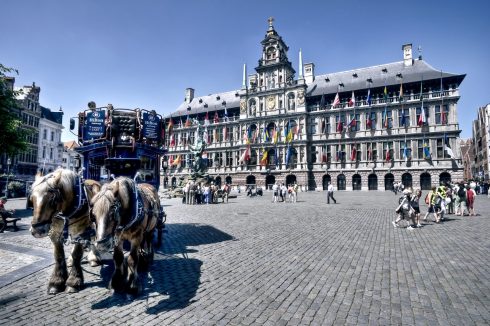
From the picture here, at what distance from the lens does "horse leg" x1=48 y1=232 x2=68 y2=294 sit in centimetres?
457

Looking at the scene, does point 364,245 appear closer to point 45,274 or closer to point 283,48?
point 45,274

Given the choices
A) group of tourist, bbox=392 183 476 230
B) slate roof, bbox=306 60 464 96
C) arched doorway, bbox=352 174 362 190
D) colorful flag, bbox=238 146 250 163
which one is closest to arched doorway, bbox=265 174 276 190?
colorful flag, bbox=238 146 250 163

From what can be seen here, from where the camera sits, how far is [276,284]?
5027mm

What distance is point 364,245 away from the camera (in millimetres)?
7988

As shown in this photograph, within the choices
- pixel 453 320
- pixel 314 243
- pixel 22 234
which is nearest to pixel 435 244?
pixel 314 243

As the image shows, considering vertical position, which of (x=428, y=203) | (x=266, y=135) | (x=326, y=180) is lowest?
(x=428, y=203)

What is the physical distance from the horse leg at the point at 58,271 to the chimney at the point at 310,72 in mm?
48985

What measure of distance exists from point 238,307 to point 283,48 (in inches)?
1944

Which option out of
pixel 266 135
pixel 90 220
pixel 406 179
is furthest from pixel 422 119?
pixel 90 220

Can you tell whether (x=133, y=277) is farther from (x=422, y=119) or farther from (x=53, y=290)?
(x=422, y=119)

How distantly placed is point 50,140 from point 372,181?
5303 centimetres

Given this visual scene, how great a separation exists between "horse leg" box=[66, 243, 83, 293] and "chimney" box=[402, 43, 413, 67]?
48.1m

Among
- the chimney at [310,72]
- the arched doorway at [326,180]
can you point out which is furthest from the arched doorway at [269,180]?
the chimney at [310,72]

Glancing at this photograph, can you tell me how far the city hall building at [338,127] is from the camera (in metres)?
37.3
